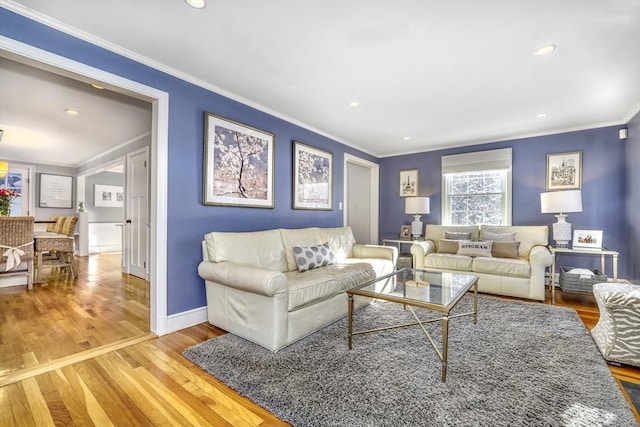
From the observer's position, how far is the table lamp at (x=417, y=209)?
16.8 ft

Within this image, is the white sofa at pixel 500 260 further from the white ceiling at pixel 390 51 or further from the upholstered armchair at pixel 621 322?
the white ceiling at pixel 390 51

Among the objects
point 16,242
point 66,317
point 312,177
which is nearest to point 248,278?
point 66,317

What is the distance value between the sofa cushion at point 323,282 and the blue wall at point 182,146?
3.05 feet

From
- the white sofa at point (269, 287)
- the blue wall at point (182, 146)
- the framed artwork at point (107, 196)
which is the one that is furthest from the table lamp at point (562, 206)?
the framed artwork at point (107, 196)

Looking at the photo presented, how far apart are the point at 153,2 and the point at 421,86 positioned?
2350 millimetres

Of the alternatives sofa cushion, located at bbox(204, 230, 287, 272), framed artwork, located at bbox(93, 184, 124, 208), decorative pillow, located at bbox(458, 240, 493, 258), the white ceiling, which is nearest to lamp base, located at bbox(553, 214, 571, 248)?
decorative pillow, located at bbox(458, 240, 493, 258)

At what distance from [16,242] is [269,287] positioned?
4.15m

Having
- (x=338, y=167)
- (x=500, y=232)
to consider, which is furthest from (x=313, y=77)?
(x=500, y=232)

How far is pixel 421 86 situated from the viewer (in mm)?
2891

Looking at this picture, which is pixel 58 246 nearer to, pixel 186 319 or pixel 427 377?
pixel 186 319

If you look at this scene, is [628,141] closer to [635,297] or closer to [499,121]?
[499,121]

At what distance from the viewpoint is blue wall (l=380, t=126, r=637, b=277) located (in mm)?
3938

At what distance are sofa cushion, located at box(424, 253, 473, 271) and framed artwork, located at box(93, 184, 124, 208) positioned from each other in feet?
27.7

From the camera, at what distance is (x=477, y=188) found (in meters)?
5.01
